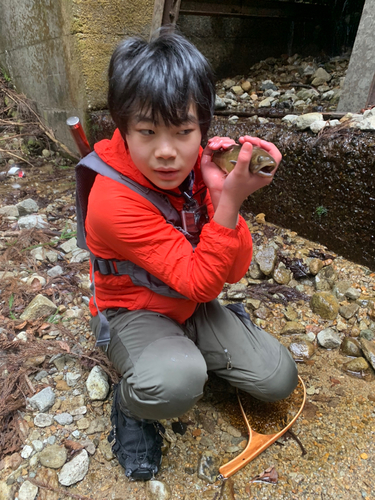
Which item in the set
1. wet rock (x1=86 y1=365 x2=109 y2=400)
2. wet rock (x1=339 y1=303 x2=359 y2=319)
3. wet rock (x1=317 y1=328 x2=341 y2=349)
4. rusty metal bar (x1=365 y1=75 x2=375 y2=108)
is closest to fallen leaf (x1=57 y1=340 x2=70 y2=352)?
wet rock (x1=86 y1=365 x2=109 y2=400)

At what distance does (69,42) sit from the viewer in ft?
12.9

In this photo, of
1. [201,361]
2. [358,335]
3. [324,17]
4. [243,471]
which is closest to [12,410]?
[201,361]

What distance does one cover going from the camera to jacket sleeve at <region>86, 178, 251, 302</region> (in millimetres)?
1335

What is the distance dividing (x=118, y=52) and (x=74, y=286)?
1.67 m

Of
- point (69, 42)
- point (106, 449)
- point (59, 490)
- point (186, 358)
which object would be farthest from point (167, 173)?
point (69, 42)

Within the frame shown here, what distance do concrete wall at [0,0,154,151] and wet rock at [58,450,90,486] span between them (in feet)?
12.2

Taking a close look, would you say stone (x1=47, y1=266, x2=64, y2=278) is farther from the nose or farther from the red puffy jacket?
the nose

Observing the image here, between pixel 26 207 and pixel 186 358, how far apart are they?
2834 mm

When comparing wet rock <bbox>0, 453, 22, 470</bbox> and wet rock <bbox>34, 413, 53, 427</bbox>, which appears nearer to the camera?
wet rock <bbox>0, 453, 22, 470</bbox>

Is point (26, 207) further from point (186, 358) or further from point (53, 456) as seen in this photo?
point (186, 358)

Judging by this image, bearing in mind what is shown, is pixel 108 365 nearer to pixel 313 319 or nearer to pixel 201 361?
pixel 201 361

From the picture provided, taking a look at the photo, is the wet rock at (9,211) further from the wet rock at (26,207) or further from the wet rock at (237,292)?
the wet rock at (237,292)

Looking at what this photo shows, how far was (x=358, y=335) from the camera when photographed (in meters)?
2.19

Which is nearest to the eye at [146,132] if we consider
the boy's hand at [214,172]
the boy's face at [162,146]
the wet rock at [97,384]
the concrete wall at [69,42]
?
the boy's face at [162,146]
